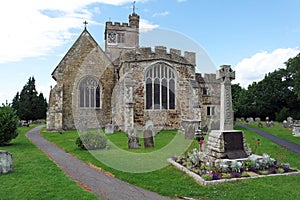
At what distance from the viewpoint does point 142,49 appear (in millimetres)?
22516

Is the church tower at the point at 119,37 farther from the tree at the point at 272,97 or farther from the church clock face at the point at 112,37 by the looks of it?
the tree at the point at 272,97

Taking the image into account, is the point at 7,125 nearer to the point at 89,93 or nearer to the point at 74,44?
the point at 89,93

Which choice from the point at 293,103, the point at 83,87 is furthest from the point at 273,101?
the point at 83,87

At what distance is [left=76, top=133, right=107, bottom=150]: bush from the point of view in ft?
41.1

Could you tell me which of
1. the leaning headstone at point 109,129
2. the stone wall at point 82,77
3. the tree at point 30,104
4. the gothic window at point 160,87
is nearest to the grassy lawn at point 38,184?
the leaning headstone at point 109,129

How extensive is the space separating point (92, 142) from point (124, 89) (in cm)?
945

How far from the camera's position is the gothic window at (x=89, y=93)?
2439 centimetres

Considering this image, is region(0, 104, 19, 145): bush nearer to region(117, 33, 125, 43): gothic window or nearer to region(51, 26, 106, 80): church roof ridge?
region(51, 26, 106, 80): church roof ridge

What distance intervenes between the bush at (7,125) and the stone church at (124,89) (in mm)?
7811

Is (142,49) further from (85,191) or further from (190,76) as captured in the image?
(85,191)

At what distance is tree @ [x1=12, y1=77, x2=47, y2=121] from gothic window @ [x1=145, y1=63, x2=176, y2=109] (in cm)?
2865

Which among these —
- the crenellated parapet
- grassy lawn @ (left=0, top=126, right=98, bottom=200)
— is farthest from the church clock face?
grassy lawn @ (left=0, top=126, right=98, bottom=200)

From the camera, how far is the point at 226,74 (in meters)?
9.87

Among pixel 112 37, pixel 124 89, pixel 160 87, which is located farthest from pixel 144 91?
pixel 112 37
